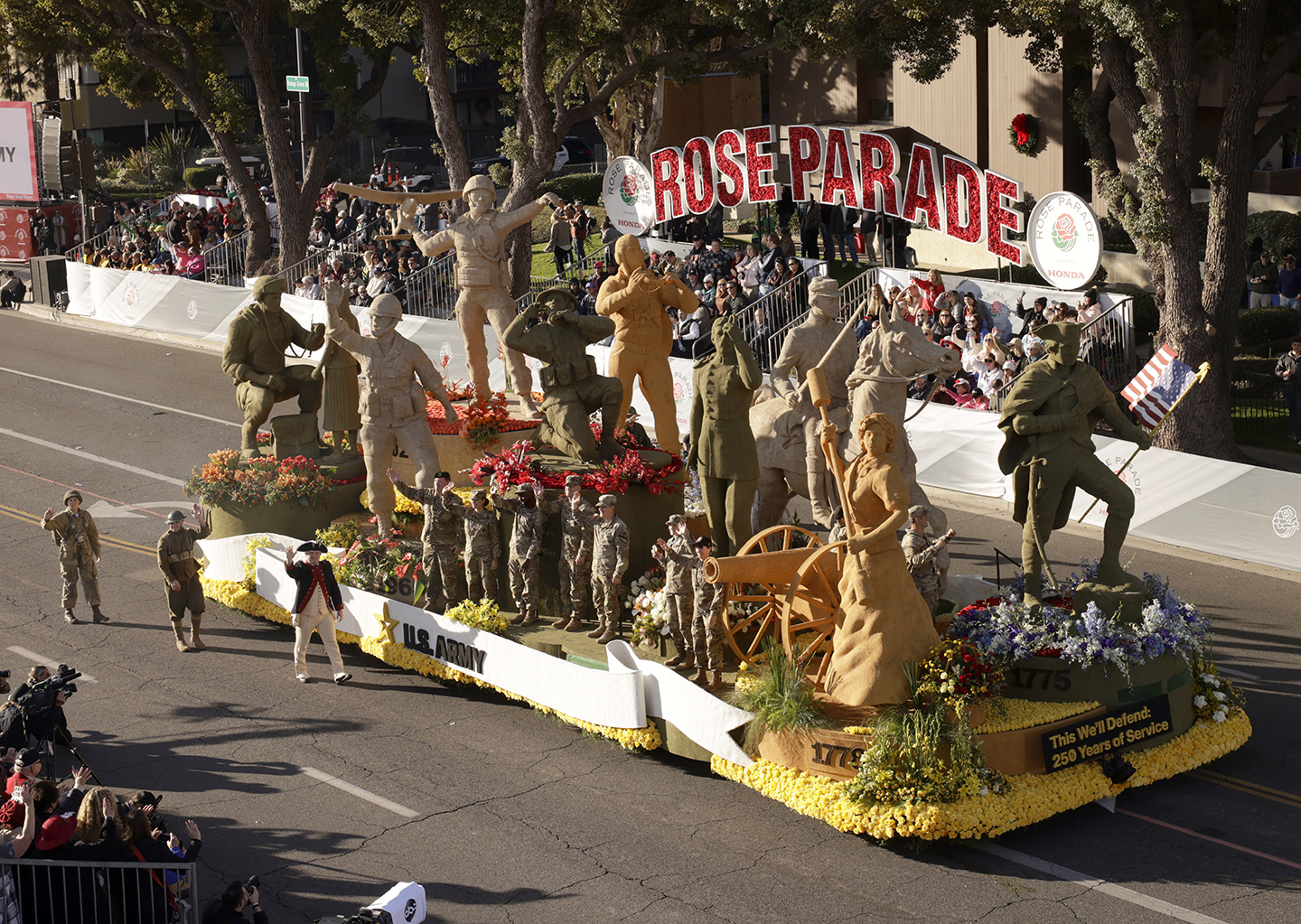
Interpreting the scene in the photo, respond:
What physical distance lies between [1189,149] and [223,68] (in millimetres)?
23737

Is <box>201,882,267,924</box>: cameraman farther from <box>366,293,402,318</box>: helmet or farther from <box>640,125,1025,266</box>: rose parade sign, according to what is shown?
<box>640,125,1025,266</box>: rose parade sign

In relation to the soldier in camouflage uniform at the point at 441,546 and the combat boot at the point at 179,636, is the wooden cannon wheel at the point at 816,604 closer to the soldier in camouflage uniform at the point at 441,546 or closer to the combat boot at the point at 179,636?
the soldier in camouflage uniform at the point at 441,546

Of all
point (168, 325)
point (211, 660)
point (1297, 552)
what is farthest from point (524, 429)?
point (168, 325)

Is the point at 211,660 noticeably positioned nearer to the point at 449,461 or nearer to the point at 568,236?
the point at 449,461

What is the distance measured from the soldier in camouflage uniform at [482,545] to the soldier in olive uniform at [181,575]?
3.11 meters

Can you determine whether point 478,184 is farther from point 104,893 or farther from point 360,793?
point 104,893

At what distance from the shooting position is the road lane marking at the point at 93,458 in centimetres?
2308

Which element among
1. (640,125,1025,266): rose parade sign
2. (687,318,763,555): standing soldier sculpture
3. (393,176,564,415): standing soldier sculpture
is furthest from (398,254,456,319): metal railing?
(687,318,763,555): standing soldier sculpture

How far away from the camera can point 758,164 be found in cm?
2800

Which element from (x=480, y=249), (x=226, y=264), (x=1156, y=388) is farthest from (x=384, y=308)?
(x=226, y=264)

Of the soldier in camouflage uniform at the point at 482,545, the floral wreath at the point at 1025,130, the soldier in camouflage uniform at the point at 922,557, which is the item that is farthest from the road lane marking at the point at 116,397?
the floral wreath at the point at 1025,130

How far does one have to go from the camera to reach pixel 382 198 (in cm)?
1989

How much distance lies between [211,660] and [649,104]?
26.2 m

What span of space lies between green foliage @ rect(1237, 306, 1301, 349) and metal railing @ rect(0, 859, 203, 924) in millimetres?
21103
